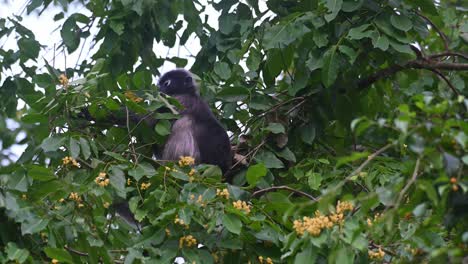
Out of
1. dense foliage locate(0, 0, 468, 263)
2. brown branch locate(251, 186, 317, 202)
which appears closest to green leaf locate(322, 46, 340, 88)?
dense foliage locate(0, 0, 468, 263)

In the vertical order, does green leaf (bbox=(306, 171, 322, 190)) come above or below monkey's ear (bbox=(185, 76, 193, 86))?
below

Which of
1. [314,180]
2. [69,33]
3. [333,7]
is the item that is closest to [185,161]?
[314,180]

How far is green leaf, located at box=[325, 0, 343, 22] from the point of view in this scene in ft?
18.4

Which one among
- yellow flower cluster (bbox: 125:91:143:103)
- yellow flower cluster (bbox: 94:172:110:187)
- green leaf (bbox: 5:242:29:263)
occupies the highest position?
yellow flower cluster (bbox: 125:91:143:103)

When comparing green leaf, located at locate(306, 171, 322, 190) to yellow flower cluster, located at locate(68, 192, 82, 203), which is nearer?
yellow flower cluster, located at locate(68, 192, 82, 203)

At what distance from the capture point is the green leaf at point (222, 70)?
6385 millimetres

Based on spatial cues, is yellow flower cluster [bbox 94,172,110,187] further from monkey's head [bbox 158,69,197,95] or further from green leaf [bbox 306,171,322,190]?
monkey's head [bbox 158,69,197,95]

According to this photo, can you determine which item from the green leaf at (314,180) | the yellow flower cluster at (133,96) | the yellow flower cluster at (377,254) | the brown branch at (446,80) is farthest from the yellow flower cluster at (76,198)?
the brown branch at (446,80)

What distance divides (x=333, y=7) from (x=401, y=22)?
0.41 m

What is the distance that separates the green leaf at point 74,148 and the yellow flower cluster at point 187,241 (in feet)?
2.57

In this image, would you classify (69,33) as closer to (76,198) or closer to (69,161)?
(69,161)

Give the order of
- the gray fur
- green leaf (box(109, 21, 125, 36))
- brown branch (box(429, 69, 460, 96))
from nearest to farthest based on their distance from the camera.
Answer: brown branch (box(429, 69, 460, 96)) < green leaf (box(109, 21, 125, 36)) < the gray fur

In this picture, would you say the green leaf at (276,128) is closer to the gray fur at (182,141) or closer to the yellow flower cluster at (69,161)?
the gray fur at (182,141)

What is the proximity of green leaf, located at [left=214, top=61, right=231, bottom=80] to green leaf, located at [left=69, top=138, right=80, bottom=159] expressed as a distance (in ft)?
5.15
